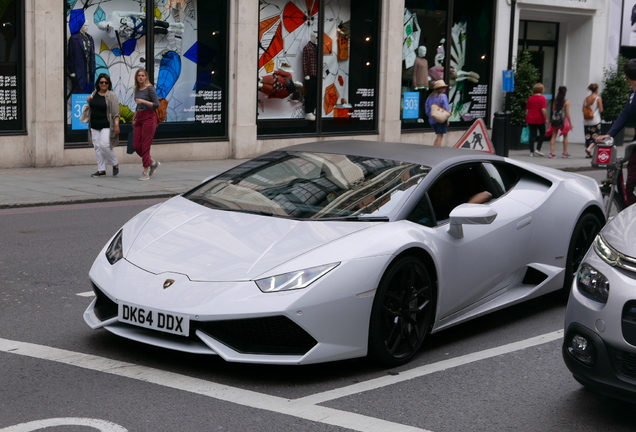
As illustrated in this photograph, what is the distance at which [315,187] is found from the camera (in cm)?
616

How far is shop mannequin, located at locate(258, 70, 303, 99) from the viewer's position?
68.1 feet

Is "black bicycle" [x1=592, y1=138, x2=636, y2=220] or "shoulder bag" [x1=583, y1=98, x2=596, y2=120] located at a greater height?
"shoulder bag" [x1=583, y1=98, x2=596, y2=120]

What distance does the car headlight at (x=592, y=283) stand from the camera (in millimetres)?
4512

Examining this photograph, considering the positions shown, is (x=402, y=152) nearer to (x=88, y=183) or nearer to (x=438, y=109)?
(x=88, y=183)

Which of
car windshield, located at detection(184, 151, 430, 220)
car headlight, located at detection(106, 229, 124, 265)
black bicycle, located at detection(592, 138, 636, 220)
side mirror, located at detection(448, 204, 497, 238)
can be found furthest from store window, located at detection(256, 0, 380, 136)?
side mirror, located at detection(448, 204, 497, 238)

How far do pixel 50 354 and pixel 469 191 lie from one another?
9.90 ft

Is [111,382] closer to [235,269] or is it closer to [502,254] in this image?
[235,269]

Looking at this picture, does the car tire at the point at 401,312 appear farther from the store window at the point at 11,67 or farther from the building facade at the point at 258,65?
the store window at the point at 11,67

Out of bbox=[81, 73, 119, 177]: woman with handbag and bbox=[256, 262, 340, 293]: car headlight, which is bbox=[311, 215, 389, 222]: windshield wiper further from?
bbox=[81, 73, 119, 177]: woman with handbag

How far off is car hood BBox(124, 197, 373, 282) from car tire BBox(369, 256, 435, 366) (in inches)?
14.6

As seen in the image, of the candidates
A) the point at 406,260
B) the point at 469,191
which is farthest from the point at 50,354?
the point at 469,191

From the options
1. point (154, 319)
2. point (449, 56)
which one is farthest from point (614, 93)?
point (154, 319)

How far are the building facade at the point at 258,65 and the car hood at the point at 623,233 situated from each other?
13.6 m

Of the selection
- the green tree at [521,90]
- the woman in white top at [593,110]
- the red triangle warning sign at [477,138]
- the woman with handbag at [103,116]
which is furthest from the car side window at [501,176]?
the green tree at [521,90]
